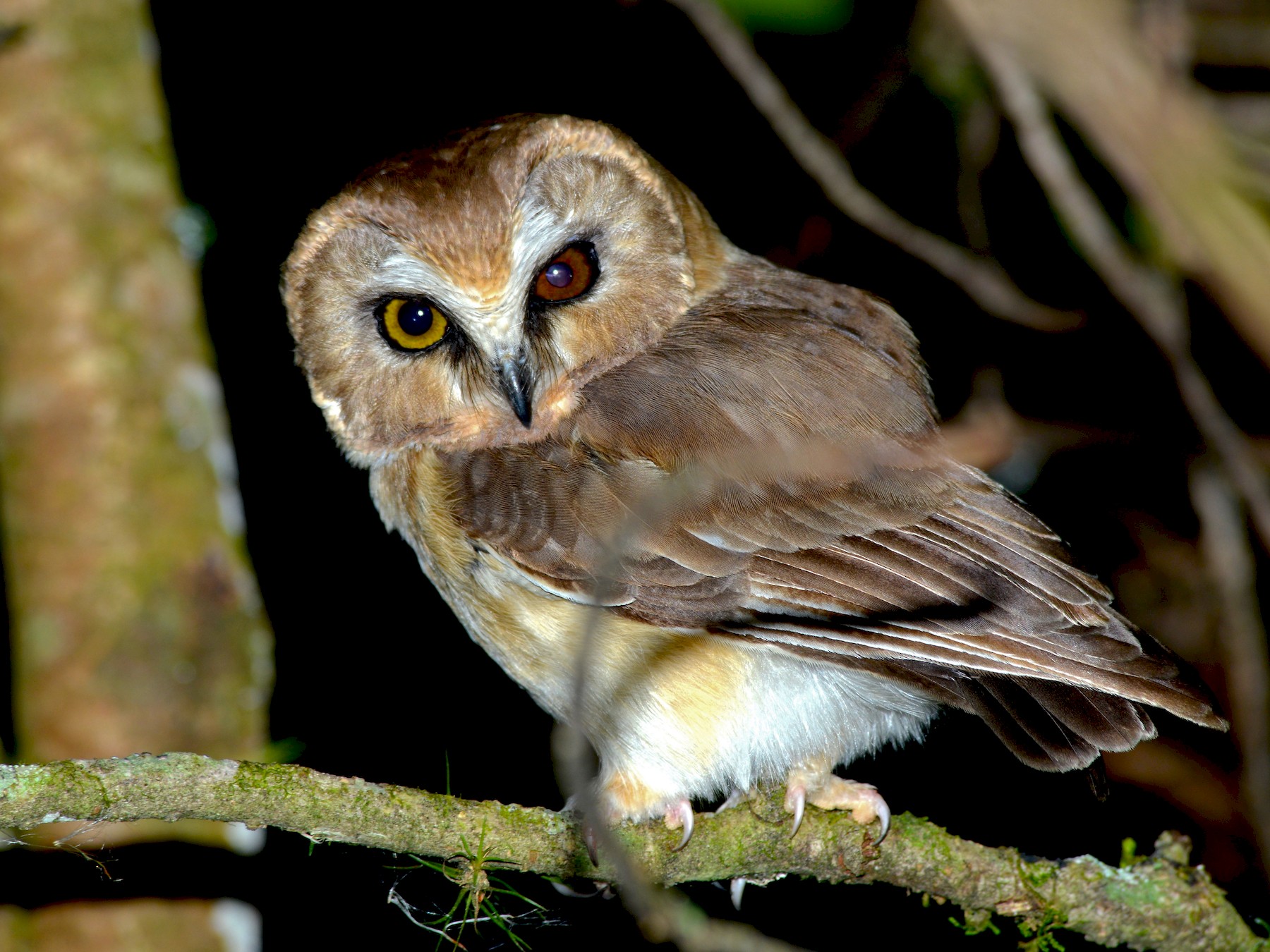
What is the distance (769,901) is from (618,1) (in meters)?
3.80

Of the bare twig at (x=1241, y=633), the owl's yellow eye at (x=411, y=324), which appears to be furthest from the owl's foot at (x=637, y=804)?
the bare twig at (x=1241, y=633)

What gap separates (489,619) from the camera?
2750mm

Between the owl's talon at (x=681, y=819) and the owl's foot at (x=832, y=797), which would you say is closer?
the owl's talon at (x=681, y=819)

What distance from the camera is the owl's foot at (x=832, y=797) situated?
270 centimetres

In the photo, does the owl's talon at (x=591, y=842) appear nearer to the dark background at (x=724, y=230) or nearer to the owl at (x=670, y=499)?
the owl at (x=670, y=499)

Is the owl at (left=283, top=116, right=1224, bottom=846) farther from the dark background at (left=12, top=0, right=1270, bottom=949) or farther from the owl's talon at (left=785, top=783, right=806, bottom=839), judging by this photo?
→ the dark background at (left=12, top=0, right=1270, bottom=949)

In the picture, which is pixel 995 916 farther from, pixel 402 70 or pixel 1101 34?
pixel 402 70

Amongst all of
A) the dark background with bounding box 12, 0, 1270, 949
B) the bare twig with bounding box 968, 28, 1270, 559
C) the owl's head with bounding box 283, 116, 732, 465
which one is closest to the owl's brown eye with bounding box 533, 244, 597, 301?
the owl's head with bounding box 283, 116, 732, 465

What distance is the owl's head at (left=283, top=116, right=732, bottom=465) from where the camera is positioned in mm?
2705

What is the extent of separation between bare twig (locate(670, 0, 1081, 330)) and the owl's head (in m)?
0.90

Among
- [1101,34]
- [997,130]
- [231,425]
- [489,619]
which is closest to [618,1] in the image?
[997,130]

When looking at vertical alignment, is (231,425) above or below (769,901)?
above

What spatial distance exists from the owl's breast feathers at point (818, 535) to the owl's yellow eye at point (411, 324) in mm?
297

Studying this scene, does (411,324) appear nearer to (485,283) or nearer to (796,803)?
(485,283)
